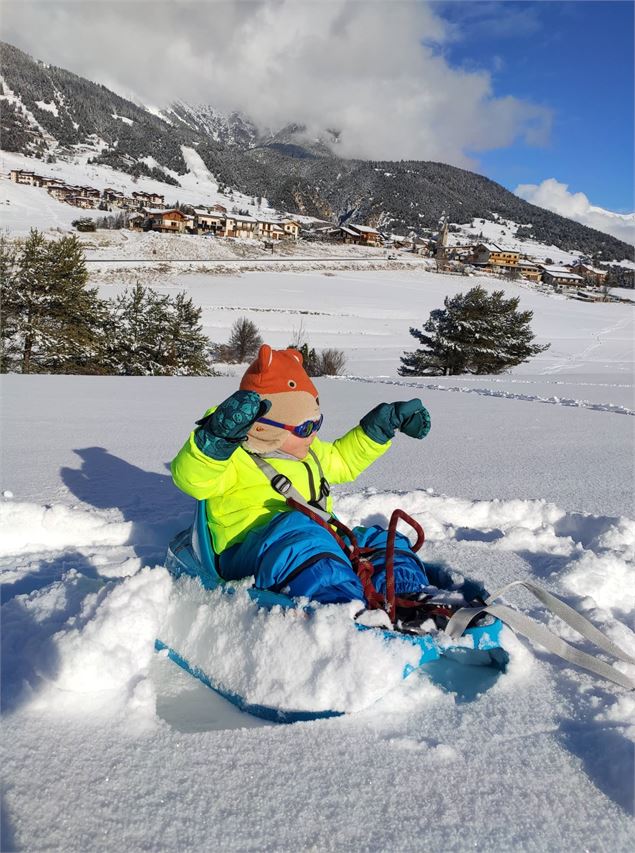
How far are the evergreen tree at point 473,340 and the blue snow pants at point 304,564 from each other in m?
17.5

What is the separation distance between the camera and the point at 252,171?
488 feet

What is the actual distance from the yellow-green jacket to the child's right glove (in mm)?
47

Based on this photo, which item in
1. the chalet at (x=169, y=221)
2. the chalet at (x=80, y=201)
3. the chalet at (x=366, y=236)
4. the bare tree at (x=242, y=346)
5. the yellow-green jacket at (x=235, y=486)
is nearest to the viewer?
the yellow-green jacket at (x=235, y=486)

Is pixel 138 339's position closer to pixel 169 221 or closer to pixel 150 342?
pixel 150 342

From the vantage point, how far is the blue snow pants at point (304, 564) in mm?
1845

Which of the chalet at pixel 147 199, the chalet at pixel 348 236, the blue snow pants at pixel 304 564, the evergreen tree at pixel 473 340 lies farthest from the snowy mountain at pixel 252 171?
the blue snow pants at pixel 304 564

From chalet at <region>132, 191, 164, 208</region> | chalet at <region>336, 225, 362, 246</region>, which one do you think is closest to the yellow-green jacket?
chalet at <region>336, 225, 362, 246</region>

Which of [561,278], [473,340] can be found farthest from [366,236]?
[473,340]

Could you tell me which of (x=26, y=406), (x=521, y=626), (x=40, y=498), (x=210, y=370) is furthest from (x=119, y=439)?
(x=210, y=370)

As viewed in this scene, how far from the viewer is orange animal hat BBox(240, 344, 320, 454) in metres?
2.40

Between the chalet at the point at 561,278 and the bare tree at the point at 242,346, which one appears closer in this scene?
the bare tree at the point at 242,346

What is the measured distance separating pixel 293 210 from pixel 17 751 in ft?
456

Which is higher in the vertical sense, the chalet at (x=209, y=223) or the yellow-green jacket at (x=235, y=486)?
the yellow-green jacket at (x=235, y=486)

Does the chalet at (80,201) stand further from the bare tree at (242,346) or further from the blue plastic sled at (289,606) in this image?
the blue plastic sled at (289,606)
